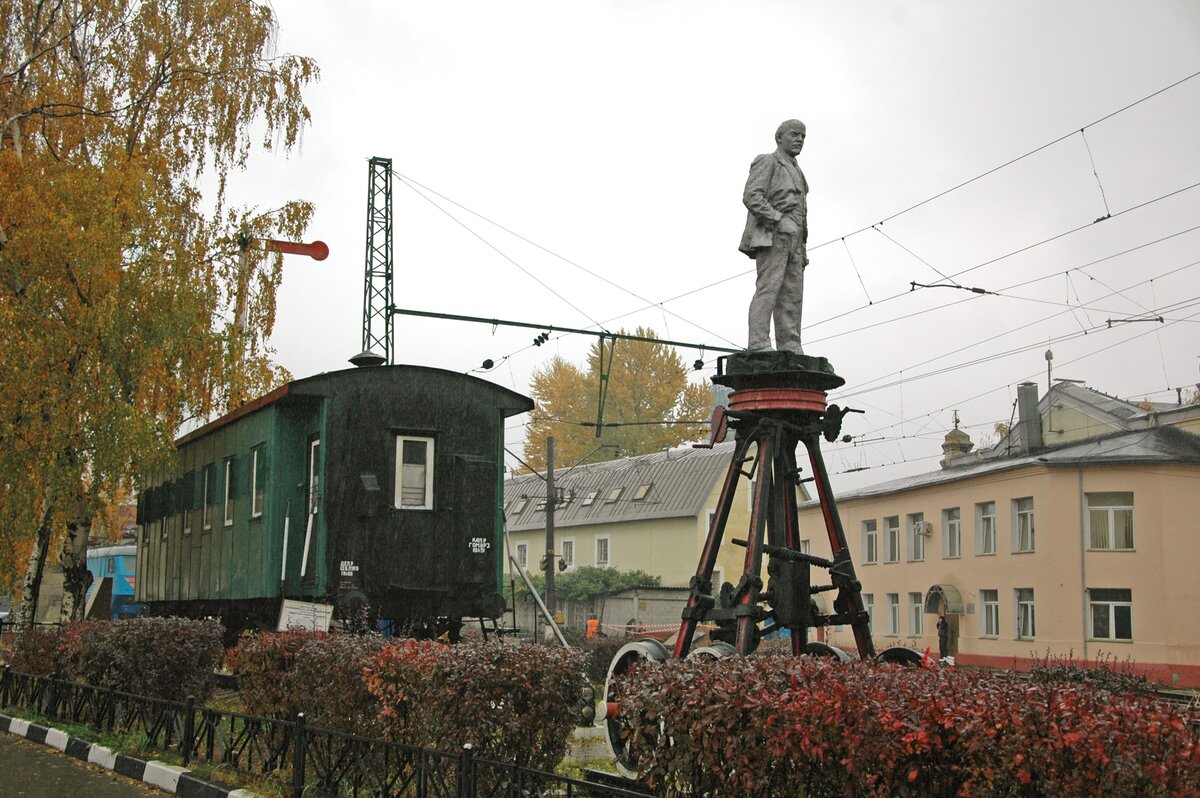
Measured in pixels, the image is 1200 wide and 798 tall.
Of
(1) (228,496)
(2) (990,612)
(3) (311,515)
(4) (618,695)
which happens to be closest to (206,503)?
(1) (228,496)

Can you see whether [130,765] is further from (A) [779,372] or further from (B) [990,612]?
(B) [990,612]

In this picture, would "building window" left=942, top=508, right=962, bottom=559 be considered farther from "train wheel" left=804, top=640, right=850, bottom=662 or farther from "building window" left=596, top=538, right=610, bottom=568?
"train wheel" left=804, top=640, right=850, bottom=662

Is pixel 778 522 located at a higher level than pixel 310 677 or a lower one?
higher

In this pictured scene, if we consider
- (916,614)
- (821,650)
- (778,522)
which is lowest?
(916,614)

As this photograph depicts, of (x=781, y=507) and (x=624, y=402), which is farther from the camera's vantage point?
(x=624, y=402)

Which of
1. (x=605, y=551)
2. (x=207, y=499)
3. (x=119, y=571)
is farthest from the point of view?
(x=605, y=551)

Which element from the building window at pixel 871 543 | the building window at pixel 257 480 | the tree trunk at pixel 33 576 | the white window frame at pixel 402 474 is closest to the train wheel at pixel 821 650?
the white window frame at pixel 402 474

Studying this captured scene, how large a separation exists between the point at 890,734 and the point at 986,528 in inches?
1201

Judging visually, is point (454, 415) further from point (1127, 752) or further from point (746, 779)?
point (1127, 752)

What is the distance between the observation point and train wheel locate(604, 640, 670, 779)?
7127 millimetres

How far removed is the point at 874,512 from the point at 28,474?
2844 centimetres

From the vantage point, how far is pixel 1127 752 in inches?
154

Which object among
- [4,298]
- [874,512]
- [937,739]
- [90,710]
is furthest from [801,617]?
[874,512]

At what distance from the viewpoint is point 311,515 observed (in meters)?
15.2
